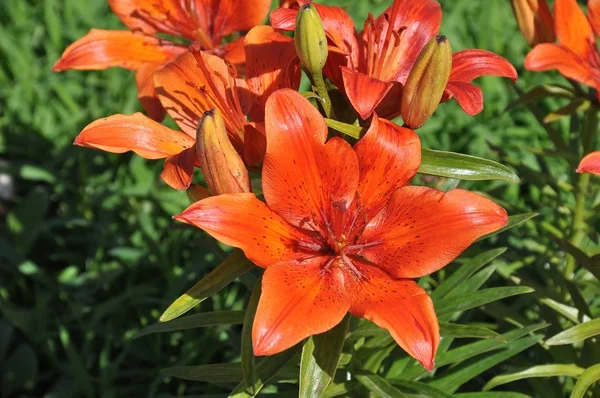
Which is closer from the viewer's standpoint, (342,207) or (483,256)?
(342,207)

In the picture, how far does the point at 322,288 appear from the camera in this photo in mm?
1239

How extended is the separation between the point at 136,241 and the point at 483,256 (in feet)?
4.37

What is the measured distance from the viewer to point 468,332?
1.31 m

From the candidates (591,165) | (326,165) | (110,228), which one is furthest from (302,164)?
(110,228)

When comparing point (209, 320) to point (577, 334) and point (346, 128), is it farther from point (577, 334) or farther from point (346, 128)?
point (577, 334)

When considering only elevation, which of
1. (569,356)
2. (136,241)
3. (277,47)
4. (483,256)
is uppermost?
(277,47)

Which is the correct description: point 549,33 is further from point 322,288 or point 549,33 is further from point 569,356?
point 322,288

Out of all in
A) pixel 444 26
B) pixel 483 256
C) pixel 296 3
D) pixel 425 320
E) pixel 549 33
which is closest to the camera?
pixel 425 320

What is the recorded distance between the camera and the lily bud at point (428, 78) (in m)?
1.20

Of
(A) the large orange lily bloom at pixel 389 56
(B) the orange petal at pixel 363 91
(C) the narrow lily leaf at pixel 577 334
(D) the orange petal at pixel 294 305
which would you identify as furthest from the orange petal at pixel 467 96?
(C) the narrow lily leaf at pixel 577 334

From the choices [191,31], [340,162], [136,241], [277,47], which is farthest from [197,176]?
[340,162]

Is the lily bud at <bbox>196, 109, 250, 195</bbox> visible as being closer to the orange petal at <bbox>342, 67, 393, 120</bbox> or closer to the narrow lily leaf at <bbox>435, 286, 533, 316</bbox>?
the orange petal at <bbox>342, 67, 393, 120</bbox>

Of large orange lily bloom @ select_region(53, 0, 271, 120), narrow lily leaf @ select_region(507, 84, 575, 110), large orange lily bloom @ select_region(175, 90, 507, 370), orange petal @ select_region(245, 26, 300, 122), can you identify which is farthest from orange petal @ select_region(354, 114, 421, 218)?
narrow lily leaf @ select_region(507, 84, 575, 110)

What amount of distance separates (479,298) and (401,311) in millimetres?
291
